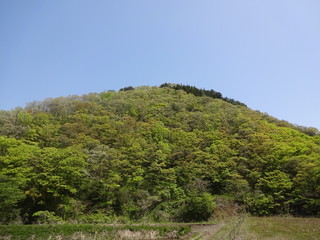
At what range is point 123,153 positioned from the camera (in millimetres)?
35406

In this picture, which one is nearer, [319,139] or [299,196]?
[299,196]

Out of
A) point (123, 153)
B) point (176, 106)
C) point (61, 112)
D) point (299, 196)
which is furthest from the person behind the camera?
point (176, 106)

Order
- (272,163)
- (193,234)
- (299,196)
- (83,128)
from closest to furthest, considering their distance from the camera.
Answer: (193,234), (299,196), (272,163), (83,128)

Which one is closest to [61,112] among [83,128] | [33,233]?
[83,128]

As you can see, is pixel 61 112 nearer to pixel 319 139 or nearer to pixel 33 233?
pixel 33 233

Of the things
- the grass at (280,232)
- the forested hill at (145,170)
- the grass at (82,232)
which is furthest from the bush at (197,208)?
the grass at (82,232)

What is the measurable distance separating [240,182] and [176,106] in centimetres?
3096

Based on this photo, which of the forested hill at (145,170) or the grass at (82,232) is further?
the forested hill at (145,170)

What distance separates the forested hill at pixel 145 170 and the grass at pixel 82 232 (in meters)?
5.14

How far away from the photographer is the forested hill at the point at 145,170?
25469 millimetres

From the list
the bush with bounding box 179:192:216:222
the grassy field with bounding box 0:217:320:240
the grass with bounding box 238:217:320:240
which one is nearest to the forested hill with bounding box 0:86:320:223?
the bush with bounding box 179:192:216:222

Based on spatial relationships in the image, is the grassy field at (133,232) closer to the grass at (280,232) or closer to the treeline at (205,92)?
the grass at (280,232)

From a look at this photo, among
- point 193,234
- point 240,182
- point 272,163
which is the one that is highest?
point 272,163

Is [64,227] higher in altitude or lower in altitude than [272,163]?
lower
